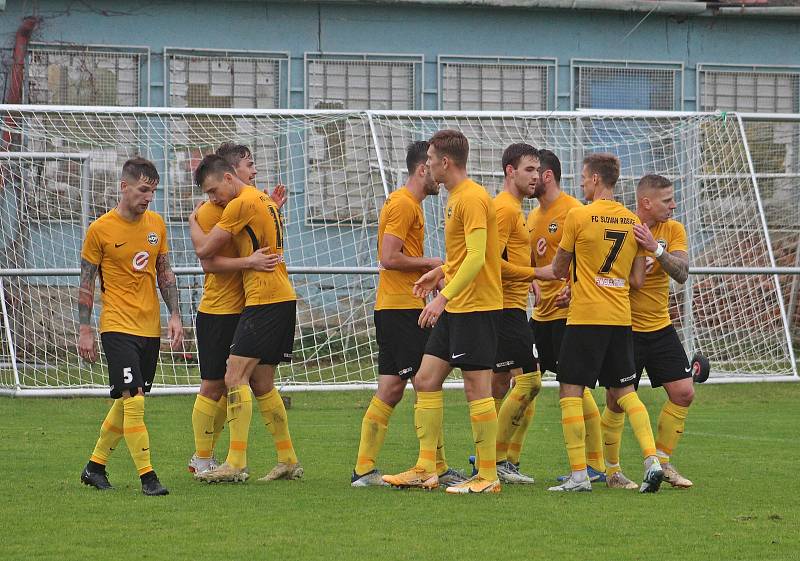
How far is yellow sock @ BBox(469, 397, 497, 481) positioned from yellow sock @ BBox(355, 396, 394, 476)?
0.78 meters

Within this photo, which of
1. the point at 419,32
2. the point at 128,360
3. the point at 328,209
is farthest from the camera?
the point at 419,32

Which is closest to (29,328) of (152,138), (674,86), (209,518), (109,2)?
(152,138)

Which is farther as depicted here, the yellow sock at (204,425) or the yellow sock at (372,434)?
the yellow sock at (204,425)

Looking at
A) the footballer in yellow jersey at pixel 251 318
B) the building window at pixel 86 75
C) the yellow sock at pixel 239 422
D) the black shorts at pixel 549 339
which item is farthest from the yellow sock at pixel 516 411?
the building window at pixel 86 75

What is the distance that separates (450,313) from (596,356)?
0.98 metres

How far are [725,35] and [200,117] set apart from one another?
33.5ft

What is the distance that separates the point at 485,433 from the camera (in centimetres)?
820

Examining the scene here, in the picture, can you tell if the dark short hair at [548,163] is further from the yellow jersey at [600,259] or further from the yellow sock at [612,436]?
the yellow sock at [612,436]

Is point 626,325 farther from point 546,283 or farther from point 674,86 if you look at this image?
point 674,86

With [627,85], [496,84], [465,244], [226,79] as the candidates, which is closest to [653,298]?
[465,244]

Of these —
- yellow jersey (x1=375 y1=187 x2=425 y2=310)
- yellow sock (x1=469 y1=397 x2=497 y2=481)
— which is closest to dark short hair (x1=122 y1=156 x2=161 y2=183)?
yellow jersey (x1=375 y1=187 x2=425 y2=310)

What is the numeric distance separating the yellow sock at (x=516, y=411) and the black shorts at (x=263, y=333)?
1.58 meters

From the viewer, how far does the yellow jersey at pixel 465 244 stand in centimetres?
814

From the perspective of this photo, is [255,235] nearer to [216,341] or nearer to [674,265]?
[216,341]
